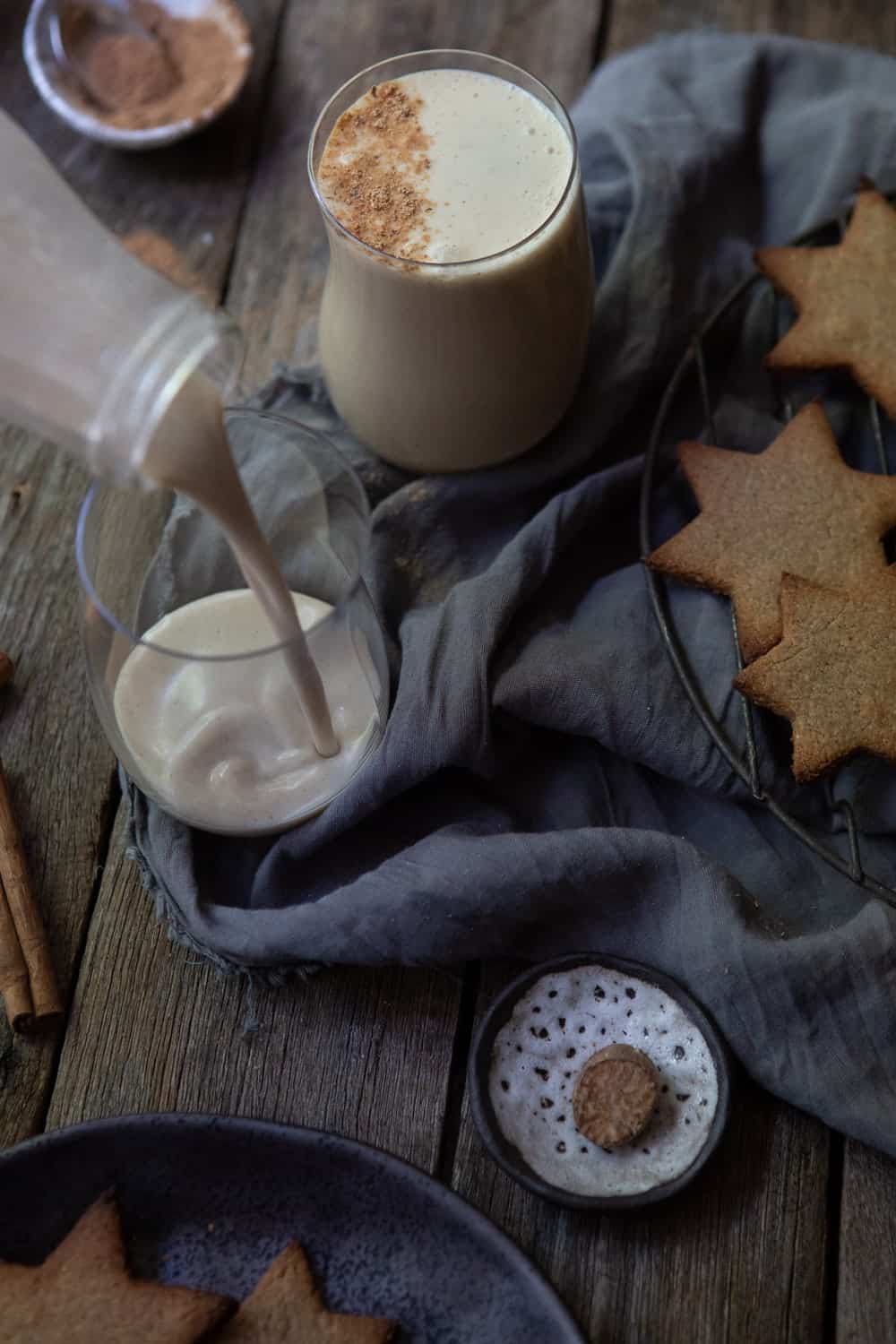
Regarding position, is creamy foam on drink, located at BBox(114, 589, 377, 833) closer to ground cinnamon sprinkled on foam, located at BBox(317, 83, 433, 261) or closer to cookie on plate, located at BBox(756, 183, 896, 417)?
ground cinnamon sprinkled on foam, located at BBox(317, 83, 433, 261)

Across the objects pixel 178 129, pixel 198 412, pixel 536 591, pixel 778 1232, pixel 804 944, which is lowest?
pixel 778 1232

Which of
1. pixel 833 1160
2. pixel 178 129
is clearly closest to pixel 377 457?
pixel 178 129

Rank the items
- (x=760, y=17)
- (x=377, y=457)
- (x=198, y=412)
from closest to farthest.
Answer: (x=198, y=412)
(x=377, y=457)
(x=760, y=17)

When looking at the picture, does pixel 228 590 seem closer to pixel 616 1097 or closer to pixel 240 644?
pixel 240 644

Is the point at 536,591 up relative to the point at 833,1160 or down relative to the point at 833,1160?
up

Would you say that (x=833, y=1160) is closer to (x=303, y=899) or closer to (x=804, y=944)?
(x=804, y=944)

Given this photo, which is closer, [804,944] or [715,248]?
[804,944]

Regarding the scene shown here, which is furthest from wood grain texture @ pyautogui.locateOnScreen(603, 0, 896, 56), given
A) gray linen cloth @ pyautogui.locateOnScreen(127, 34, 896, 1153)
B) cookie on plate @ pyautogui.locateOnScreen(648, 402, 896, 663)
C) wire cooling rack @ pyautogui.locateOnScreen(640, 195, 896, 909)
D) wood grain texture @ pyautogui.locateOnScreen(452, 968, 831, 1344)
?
wood grain texture @ pyautogui.locateOnScreen(452, 968, 831, 1344)
